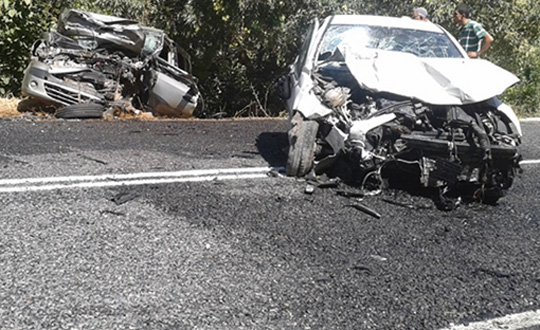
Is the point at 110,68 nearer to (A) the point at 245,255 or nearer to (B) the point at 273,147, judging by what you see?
(B) the point at 273,147

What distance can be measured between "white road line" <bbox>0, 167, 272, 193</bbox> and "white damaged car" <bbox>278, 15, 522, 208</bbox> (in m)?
0.53

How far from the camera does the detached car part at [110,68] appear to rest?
29.4 feet

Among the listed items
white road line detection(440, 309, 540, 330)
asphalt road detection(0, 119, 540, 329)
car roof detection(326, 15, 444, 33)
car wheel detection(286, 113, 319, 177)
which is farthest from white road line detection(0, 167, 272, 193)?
white road line detection(440, 309, 540, 330)

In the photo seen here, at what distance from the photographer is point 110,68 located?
367 inches

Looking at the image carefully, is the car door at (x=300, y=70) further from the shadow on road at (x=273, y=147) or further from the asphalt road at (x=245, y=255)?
the asphalt road at (x=245, y=255)

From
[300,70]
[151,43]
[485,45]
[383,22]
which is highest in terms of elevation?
[383,22]

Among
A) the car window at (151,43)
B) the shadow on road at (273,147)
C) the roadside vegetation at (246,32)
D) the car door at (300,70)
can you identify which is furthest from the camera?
the roadside vegetation at (246,32)

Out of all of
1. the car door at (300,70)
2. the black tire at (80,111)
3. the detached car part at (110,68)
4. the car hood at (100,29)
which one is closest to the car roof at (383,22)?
the car door at (300,70)

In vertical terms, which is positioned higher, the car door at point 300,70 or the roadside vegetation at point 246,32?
the car door at point 300,70

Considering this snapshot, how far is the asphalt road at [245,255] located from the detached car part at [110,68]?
303cm

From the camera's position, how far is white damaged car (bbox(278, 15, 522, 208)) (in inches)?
207

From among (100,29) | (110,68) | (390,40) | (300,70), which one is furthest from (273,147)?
(100,29)

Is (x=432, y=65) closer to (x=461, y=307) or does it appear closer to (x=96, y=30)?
(x=461, y=307)

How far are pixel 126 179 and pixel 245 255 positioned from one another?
196 centimetres
